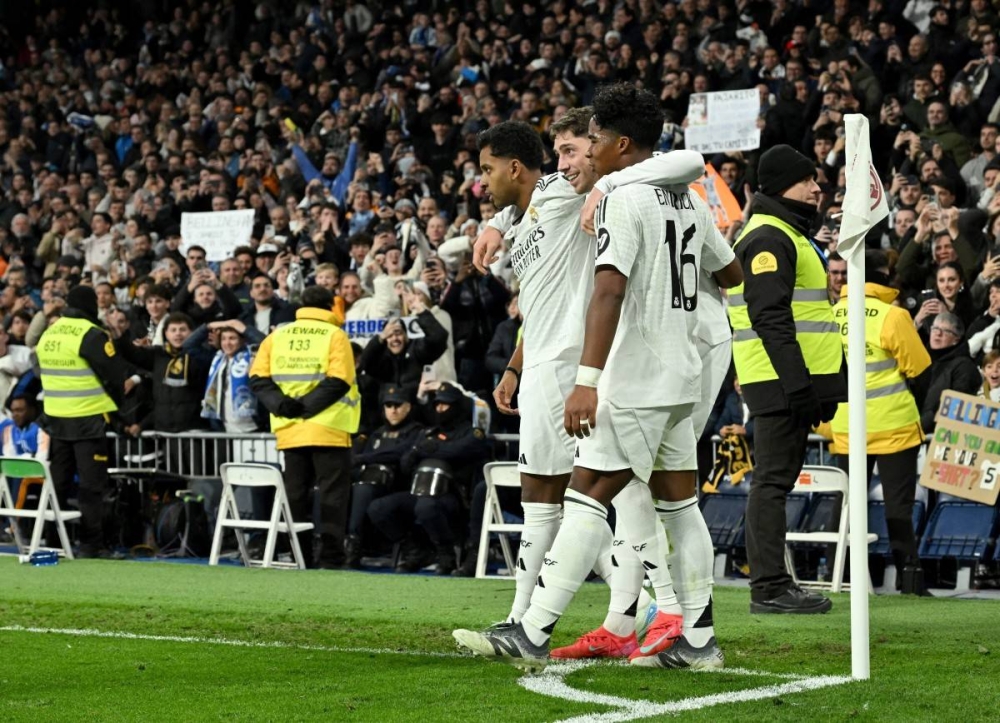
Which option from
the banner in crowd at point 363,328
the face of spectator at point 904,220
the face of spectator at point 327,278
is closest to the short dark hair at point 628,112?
the face of spectator at point 904,220

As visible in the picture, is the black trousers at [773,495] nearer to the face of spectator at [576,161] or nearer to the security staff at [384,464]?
the face of spectator at [576,161]

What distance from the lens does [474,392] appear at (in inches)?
558

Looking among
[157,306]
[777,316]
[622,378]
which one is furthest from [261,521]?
[622,378]

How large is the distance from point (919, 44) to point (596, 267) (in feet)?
39.6

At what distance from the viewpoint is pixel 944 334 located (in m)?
11.4

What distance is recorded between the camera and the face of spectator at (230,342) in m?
14.4

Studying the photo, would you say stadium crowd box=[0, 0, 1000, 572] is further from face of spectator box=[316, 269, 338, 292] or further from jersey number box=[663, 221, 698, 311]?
jersey number box=[663, 221, 698, 311]

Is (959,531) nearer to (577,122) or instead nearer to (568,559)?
(577,122)

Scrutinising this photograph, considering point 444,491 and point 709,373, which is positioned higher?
point 709,373

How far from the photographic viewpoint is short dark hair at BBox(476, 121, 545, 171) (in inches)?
272

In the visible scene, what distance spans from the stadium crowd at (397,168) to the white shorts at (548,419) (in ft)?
13.8

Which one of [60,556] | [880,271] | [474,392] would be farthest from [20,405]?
[880,271]

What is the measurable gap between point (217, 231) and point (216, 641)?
10988 millimetres

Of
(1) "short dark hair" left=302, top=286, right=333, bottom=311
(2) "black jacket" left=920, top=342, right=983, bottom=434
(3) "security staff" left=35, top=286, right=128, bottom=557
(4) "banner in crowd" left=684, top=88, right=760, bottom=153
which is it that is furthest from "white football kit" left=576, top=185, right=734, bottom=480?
(4) "banner in crowd" left=684, top=88, right=760, bottom=153
